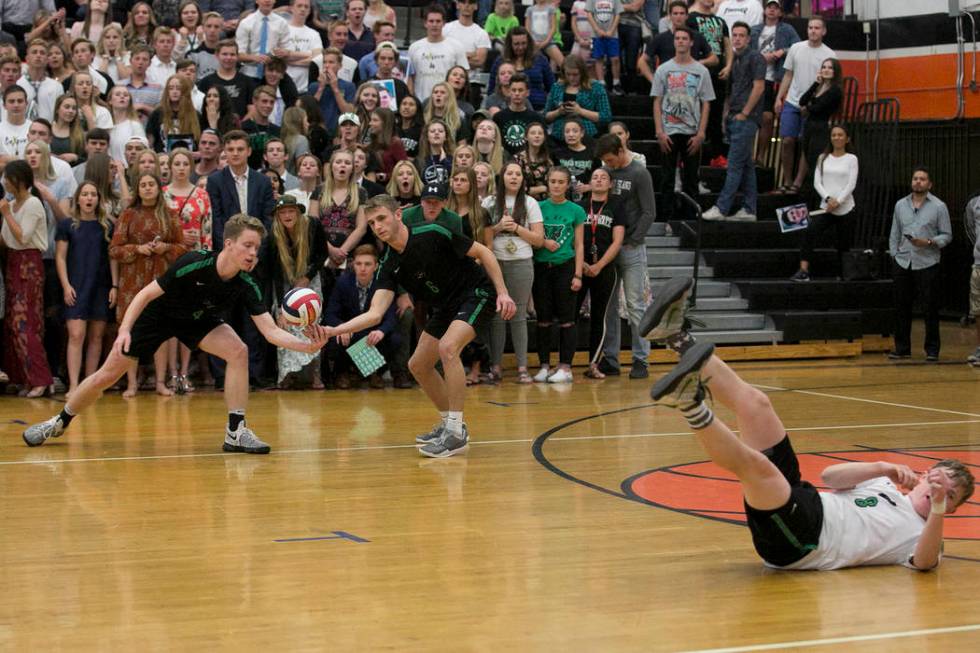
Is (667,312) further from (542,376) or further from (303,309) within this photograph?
(542,376)

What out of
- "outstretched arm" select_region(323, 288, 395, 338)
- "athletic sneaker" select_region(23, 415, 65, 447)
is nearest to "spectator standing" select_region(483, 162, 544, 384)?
"outstretched arm" select_region(323, 288, 395, 338)

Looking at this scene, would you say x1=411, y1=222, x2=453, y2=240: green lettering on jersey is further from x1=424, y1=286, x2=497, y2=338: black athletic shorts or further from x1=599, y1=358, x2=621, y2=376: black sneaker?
x1=599, y1=358, x2=621, y2=376: black sneaker

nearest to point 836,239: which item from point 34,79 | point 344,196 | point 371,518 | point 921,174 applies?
point 921,174

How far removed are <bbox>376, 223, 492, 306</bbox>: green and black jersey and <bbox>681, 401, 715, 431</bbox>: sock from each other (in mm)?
3873

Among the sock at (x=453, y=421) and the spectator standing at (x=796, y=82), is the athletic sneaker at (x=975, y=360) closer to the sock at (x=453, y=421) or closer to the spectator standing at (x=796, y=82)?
the spectator standing at (x=796, y=82)

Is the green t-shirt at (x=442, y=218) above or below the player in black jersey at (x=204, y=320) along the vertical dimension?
above

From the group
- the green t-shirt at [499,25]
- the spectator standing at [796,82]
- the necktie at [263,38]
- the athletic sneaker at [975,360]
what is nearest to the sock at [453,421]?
the necktie at [263,38]

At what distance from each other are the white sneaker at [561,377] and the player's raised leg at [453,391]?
405 centimetres

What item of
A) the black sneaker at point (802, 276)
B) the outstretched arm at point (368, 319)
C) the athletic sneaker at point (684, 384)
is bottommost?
the black sneaker at point (802, 276)

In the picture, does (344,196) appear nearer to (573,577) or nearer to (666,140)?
(666,140)

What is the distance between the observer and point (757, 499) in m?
5.71

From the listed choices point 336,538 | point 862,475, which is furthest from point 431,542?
point 862,475

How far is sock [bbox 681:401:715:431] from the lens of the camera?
5539mm

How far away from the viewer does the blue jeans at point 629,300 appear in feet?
45.2
